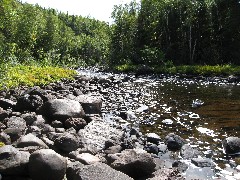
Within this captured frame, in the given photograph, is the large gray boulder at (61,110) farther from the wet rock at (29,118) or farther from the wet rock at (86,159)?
the wet rock at (86,159)

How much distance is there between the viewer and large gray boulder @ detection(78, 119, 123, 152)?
1070cm

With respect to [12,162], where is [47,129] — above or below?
below

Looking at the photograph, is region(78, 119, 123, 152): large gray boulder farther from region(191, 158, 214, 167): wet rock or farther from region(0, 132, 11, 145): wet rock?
region(191, 158, 214, 167): wet rock

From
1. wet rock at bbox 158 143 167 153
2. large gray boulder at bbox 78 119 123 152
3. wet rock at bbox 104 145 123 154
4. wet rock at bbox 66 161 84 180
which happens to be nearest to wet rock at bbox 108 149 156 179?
wet rock at bbox 66 161 84 180

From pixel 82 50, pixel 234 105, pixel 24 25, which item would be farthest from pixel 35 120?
pixel 82 50

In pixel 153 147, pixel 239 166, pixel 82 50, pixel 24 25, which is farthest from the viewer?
pixel 82 50

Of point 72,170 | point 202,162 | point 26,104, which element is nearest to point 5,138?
point 72,170

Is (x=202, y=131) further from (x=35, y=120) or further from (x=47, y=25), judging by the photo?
(x=47, y=25)

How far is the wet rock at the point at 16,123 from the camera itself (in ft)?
36.3

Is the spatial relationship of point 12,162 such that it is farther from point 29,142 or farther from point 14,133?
point 14,133

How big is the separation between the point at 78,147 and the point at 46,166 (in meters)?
2.92

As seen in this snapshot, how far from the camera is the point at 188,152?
34.7 feet

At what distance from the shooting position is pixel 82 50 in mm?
120688

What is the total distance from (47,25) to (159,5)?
32.9 meters
